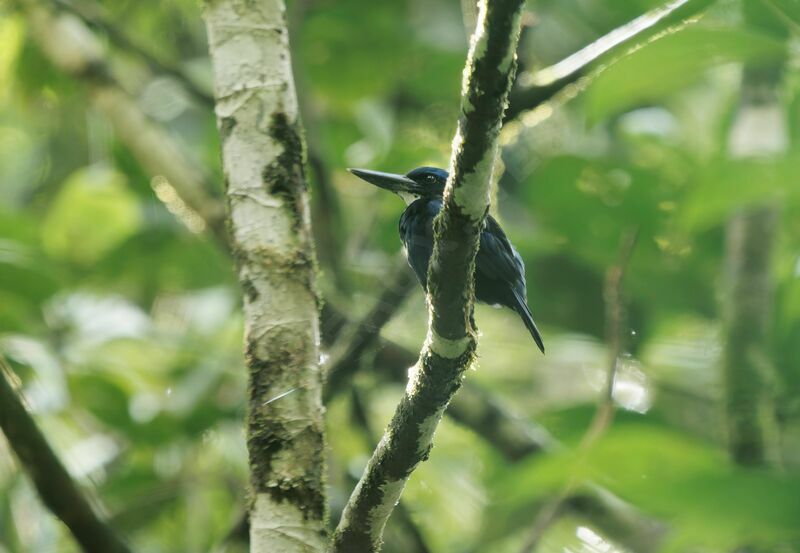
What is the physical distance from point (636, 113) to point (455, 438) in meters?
2.11

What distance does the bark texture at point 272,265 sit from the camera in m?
2.25

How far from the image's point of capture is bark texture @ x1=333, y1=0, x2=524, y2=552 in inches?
64.9

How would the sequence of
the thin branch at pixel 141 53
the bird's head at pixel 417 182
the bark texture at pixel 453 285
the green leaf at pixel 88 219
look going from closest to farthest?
the bark texture at pixel 453 285 → the bird's head at pixel 417 182 → the thin branch at pixel 141 53 → the green leaf at pixel 88 219

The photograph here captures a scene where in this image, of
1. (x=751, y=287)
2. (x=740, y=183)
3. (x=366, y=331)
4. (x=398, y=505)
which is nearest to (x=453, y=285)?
(x=740, y=183)

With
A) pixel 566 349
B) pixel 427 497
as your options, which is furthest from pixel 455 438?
pixel 427 497

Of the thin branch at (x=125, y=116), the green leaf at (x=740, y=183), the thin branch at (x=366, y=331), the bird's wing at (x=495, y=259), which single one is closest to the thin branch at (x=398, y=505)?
the thin branch at (x=366, y=331)

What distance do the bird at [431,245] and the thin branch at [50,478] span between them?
1119mm

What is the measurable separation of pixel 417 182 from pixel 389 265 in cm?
108

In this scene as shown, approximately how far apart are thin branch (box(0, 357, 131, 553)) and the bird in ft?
3.67

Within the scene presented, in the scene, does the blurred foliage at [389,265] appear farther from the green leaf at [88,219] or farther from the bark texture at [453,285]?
the bark texture at [453,285]

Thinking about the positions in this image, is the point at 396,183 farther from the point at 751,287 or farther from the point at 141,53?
the point at 141,53

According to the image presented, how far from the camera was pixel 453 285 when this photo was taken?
1908 mm

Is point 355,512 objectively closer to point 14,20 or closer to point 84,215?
point 84,215

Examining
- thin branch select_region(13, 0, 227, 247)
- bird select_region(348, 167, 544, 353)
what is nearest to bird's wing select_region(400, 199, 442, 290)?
bird select_region(348, 167, 544, 353)
